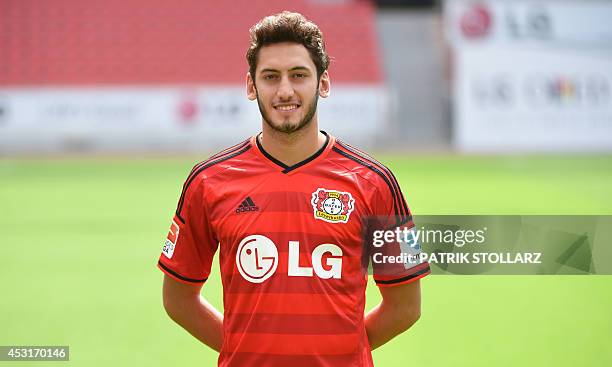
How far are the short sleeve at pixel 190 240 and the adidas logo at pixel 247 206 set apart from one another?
0.14 metres

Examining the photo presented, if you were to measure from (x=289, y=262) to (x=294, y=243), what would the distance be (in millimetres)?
61

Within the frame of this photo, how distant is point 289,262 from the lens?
2.40 metres

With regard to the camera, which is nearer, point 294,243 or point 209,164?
point 294,243

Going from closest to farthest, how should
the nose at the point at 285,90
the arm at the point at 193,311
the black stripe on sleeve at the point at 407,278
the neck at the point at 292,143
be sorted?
1. the nose at the point at 285,90
2. the neck at the point at 292,143
3. the black stripe on sleeve at the point at 407,278
4. the arm at the point at 193,311

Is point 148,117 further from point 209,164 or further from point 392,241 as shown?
point 392,241

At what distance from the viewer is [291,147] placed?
2469 millimetres

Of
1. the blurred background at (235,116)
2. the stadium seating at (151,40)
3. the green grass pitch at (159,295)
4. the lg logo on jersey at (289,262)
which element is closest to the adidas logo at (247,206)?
the lg logo on jersey at (289,262)

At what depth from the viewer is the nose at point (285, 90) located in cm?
235

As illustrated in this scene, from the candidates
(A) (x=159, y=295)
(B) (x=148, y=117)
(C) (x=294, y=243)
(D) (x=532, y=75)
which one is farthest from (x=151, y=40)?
(C) (x=294, y=243)

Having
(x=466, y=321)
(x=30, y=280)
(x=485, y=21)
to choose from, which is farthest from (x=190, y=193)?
(x=485, y=21)

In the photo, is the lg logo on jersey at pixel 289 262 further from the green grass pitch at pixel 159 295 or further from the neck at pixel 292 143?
the green grass pitch at pixel 159 295

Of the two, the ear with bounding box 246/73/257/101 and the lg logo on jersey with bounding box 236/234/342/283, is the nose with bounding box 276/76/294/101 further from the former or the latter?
the lg logo on jersey with bounding box 236/234/342/283

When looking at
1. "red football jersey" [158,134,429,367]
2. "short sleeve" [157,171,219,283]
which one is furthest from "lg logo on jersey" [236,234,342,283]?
"short sleeve" [157,171,219,283]

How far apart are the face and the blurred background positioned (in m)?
3.95
